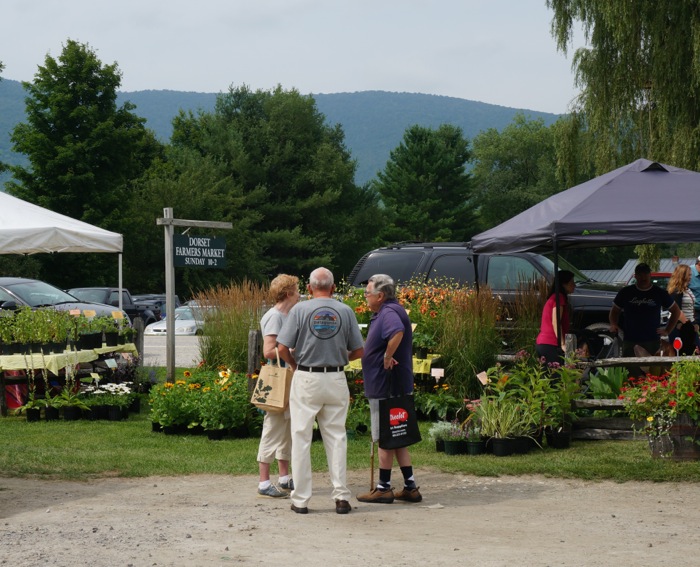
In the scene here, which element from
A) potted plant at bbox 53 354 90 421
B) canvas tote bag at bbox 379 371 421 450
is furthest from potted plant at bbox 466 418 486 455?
potted plant at bbox 53 354 90 421

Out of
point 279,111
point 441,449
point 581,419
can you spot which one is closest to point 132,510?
point 441,449

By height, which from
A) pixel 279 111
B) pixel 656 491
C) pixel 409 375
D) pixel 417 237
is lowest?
pixel 656 491

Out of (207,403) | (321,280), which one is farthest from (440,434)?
(321,280)

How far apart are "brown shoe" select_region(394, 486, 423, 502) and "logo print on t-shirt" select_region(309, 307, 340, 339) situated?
4.52 feet

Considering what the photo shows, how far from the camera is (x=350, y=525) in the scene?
23.4 ft

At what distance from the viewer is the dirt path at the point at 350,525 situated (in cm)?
605

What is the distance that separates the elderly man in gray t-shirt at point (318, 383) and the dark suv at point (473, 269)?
7910 millimetres

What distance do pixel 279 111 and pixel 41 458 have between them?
59891 millimetres

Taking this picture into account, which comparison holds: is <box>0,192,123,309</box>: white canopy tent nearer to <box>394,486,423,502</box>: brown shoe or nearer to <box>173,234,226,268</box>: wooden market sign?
<box>173,234,226,268</box>: wooden market sign

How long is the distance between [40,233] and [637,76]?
13484mm

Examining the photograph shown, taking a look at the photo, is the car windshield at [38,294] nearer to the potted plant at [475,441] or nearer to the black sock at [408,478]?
the potted plant at [475,441]

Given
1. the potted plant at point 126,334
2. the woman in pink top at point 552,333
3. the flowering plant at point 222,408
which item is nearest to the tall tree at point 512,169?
the potted plant at point 126,334

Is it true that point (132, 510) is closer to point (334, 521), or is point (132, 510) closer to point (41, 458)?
point (334, 521)

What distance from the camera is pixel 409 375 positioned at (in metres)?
8.25
